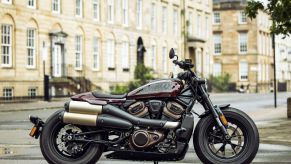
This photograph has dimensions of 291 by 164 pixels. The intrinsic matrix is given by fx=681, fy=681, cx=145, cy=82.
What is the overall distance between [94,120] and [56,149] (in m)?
0.66

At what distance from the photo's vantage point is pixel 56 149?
8.57 meters

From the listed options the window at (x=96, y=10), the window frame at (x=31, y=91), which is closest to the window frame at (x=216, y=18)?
the window at (x=96, y=10)

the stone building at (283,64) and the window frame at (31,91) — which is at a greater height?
the stone building at (283,64)

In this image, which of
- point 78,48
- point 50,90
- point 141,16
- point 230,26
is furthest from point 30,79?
point 230,26

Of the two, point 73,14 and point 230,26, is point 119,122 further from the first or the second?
point 230,26

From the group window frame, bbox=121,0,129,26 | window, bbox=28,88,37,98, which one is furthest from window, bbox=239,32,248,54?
window, bbox=28,88,37,98

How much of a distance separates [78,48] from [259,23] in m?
45.2

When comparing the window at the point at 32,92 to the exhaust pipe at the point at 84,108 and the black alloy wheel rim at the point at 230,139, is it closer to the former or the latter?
the exhaust pipe at the point at 84,108

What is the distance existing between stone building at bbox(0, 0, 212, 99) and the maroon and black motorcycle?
2779cm

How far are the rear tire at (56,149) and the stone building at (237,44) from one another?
74.7 metres

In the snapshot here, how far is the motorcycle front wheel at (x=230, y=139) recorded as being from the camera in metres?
8.32

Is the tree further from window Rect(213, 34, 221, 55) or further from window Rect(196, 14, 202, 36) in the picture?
window Rect(213, 34, 221, 55)

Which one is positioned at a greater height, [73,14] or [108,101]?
[73,14]

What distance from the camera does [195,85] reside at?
27.5 feet
